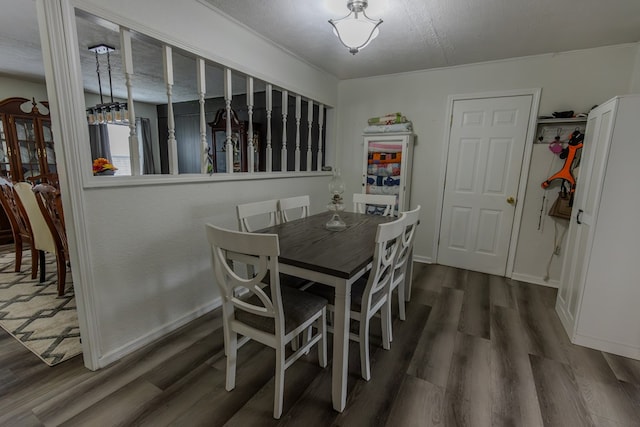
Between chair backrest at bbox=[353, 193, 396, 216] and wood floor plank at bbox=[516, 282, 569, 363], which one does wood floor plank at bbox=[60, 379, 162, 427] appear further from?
wood floor plank at bbox=[516, 282, 569, 363]

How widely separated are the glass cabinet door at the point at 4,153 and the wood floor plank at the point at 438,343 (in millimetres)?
5619

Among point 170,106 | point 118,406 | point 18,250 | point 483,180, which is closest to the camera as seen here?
point 118,406

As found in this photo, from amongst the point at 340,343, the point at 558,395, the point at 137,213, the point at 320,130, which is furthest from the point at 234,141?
the point at 558,395

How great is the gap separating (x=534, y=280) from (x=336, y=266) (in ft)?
9.44

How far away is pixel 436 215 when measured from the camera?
139 inches

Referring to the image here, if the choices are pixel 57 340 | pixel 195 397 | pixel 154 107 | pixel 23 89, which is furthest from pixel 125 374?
pixel 154 107

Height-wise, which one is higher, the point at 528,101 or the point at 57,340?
the point at 528,101

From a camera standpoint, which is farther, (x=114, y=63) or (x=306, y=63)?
(x=114, y=63)

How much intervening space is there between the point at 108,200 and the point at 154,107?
17.9ft

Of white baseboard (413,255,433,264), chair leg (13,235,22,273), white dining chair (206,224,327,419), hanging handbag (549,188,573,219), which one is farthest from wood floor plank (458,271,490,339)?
chair leg (13,235,22,273)

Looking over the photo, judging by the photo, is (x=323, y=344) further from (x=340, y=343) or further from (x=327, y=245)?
(x=327, y=245)

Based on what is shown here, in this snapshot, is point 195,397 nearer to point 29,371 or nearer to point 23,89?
point 29,371

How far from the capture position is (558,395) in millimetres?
1593

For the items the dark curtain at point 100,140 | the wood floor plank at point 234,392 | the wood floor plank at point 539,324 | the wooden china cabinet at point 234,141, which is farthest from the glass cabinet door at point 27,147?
the wood floor plank at point 539,324
